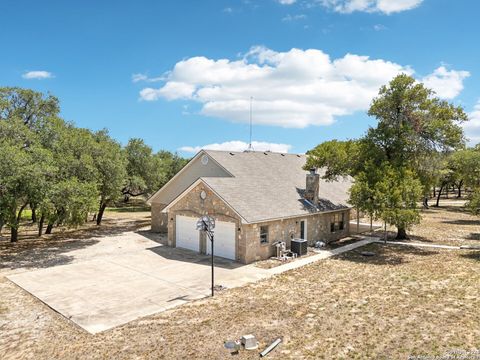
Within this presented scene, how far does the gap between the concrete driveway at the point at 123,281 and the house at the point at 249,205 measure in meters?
1.43

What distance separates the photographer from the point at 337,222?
26875 mm

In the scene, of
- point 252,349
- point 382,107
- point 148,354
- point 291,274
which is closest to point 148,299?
point 148,354

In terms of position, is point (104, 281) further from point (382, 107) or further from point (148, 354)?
point (382, 107)

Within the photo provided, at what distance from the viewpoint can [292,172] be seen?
28.5 m

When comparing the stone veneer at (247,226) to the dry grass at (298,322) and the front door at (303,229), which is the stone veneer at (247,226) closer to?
the front door at (303,229)

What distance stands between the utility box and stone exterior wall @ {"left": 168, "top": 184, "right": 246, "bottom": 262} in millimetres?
3629

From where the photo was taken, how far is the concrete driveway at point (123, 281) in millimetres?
12875

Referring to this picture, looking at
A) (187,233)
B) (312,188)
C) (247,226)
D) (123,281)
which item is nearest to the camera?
(123,281)

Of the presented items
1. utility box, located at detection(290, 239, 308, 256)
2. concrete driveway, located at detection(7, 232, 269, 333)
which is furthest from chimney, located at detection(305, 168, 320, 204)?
concrete driveway, located at detection(7, 232, 269, 333)

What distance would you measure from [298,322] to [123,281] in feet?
28.6

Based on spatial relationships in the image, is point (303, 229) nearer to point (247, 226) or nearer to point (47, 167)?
point (247, 226)

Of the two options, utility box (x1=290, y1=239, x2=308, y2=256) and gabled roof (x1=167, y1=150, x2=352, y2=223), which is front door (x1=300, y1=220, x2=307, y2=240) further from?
utility box (x1=290, y1=239, x2=308, y2=256)

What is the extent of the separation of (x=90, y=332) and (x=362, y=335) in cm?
842

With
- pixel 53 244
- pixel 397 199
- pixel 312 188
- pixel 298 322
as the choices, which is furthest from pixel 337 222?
pixel 53 244
